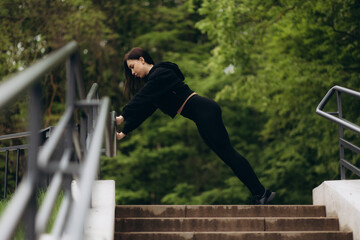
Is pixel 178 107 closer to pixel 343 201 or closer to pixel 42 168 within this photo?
pixel 343 201

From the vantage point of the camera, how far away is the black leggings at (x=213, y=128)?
5145mm

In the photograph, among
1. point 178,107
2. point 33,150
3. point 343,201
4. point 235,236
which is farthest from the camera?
point 178,107

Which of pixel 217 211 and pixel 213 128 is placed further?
pixel 217 211

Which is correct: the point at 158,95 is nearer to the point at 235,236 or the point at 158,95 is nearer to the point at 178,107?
the point at 178,107

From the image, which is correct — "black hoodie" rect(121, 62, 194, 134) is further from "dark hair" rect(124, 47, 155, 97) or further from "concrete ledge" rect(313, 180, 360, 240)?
"concrete ledge" rect(313, 180, 360, 240)

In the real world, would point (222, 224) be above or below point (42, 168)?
below

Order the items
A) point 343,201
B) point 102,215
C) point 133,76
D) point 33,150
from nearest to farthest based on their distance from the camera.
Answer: point 33,150
point 102,215
point 343,201
point 133,76

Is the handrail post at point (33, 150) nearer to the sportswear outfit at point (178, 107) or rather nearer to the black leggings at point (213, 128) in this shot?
the sportswear outfit at point (178, 107)

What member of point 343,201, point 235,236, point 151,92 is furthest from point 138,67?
point 343,201

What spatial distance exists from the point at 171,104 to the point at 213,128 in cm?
44

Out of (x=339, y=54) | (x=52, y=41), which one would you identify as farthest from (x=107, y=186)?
(x=52, y=41)

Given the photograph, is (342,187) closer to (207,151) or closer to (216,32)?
(216,32)

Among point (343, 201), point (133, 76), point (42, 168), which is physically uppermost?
point (42, 168)

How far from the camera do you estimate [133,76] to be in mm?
5340
